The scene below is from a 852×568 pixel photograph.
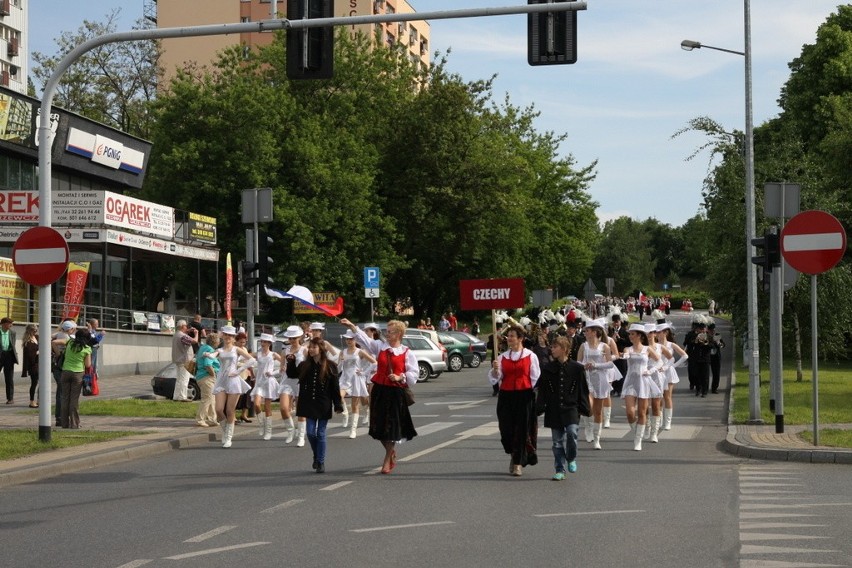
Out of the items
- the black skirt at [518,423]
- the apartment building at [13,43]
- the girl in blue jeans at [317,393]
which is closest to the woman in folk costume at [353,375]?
the girl in blue jeans at [317,393]

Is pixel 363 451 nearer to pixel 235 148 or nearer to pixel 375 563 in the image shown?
pixel 375 563

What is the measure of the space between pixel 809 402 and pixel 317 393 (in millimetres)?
13820

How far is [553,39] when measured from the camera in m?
13.7

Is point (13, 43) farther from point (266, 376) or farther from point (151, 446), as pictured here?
point (151, 446)

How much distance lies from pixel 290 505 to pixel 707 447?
320 inches

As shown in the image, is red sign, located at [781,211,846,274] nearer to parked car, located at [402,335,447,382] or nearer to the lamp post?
the lamp post

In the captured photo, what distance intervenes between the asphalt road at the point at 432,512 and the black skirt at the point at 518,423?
38 cm

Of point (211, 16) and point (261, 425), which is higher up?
point (211, 16)

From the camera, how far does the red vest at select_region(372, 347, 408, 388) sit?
14.6 meters

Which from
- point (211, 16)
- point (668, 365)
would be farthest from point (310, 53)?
point (211, 16)

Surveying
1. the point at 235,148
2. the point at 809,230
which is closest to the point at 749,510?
the point at 809,230

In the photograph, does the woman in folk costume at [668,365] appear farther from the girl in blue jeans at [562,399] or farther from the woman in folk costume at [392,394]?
the woman in folk costume at [392,394]

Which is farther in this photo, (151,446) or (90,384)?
(90,384)

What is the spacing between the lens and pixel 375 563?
337 inches
